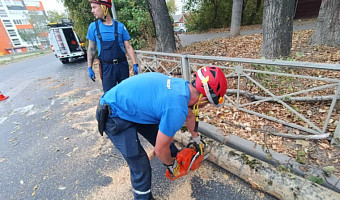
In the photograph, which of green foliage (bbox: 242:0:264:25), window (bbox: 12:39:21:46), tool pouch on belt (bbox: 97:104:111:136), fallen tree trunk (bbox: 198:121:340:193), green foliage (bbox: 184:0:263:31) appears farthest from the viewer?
window (bbox: 12:39:21:46)

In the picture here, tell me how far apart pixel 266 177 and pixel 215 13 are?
17768 millimetres

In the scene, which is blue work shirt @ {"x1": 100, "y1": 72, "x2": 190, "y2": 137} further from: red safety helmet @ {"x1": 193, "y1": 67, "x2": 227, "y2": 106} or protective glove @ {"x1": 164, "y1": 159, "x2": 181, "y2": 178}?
protective glove @ {"x1": 164, "y1": 159, "x2": 181, "y2": 178}

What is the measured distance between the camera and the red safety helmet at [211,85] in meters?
1.31

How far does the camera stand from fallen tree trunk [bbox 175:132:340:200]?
1.59m

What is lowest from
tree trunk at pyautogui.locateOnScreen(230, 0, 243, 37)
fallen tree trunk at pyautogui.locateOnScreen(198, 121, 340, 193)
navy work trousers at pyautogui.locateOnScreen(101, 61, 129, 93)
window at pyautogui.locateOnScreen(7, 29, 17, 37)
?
fallen tree trunk at pyautogui.locateOnScreen(198, 121, 340, 193)

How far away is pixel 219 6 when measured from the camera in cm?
1611

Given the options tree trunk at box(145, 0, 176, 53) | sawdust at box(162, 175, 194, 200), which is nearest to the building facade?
tree trunk at box(145, 0, 176, 53)

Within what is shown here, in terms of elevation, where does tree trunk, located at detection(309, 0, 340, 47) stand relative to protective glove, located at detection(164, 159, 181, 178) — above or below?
above

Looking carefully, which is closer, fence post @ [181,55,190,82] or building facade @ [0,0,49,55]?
fence post @ [181,55,190,82]

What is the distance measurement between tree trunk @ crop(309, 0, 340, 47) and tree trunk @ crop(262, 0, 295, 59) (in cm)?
134

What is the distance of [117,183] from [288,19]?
4.53 meters

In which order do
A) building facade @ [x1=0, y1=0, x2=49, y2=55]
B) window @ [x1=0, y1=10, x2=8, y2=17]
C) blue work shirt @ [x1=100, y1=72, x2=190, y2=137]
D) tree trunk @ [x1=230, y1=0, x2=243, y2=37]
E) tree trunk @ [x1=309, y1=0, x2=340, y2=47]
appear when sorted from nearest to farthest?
blue work shirt @ [x1=100, y1=72, x2=190, y2=137] → tree trunk @ [x1=309, y1=0, x2=340, y2=47] → tree trunk @ [x1=230, y1=0, x2=243, y2=37] → building facade @ [x1=0, y1=0, x2=49, y2=55] → window @ [x1=0, y1=10, x2=8, y2=17]

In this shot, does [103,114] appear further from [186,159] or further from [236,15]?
[236,15]

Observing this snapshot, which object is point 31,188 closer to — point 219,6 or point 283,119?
point 283,119
